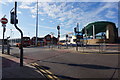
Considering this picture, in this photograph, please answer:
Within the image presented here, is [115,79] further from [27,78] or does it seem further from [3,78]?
[3,78]

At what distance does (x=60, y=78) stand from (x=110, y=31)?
2281 inches

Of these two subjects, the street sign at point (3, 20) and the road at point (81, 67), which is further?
the street sign at point (3, 20)

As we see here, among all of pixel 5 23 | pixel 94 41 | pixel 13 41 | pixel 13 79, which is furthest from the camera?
pixel 94 41

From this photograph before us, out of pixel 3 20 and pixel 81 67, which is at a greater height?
pixel 3 20

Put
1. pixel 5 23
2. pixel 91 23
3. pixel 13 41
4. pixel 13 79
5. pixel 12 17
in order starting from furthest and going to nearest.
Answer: pixel 91 23
pixel 13 41
pixel 5 23
pixel 12 17
pixel 13 79

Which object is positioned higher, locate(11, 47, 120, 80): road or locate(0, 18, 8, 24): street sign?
locate(0, 18, 8, 24): street sign

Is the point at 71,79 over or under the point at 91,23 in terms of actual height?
under

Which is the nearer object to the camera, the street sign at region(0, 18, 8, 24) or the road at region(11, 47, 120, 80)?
the road at region(11, 47, 120, 80)

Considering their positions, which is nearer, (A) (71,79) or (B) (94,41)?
(A) (71,79)

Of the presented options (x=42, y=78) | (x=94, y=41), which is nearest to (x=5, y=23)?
(x=42, y=78)

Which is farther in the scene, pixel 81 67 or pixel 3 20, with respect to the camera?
pixel 3 20

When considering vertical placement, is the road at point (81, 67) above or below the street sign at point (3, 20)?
below

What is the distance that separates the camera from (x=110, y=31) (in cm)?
5534

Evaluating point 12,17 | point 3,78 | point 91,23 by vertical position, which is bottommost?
point 3,78
